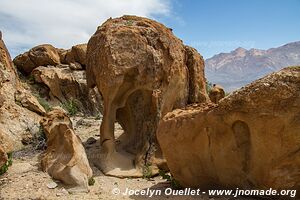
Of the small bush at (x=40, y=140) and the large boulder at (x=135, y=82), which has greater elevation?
the large boulder at (x=135, y=82)

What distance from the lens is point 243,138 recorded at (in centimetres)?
639

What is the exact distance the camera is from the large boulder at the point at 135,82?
971 cm

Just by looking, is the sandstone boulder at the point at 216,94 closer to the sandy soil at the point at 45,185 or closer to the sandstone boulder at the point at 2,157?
the sandy soil at the point at 45,185

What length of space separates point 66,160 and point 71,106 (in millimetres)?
8482

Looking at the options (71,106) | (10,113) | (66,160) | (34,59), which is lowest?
(66,160)

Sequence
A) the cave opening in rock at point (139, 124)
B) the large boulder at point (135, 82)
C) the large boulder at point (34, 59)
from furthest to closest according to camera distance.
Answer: the large boulder at point (34, 59) < the cave opening in rock at point (139, 124) < the large boulder at point (135, 82)

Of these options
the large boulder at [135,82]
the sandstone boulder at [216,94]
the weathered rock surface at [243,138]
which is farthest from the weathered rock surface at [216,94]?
the weathered rock surface at [243,138]

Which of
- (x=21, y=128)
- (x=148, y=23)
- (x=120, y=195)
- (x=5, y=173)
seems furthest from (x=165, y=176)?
(x=21, y=128)

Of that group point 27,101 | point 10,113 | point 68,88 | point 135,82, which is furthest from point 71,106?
point 135,82

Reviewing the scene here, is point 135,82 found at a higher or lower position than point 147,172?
higher

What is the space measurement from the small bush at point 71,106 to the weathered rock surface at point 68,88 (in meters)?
0.15

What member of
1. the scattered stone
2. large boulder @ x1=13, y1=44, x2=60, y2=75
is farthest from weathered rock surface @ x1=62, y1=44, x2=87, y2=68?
the scattered stone

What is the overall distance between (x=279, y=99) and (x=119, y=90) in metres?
4.94

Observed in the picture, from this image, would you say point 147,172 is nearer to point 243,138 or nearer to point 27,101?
point 243,138
